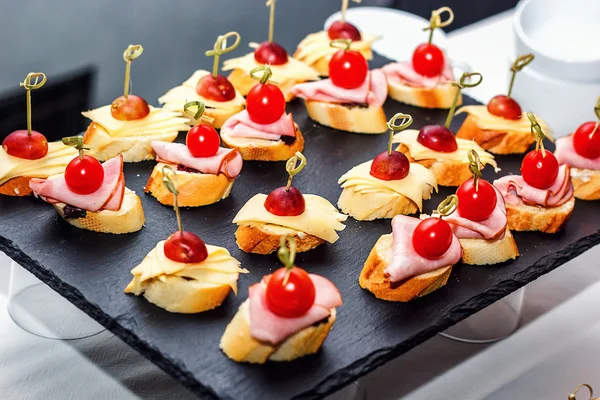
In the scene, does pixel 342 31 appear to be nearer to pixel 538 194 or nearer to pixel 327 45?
pixel 327 45

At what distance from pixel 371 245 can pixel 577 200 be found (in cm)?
92

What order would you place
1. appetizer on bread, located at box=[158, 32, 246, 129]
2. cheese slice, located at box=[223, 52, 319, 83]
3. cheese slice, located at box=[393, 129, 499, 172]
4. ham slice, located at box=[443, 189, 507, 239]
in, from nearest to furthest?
ham slice, located at box=[443, 189, 507, 239] < cheese slice, located at box=[393, 129, 499, 172] < appetizer on bread, located at box=[158, 32, 246, 129] < cheese slice, located at box=[223, 52, 319, 83]

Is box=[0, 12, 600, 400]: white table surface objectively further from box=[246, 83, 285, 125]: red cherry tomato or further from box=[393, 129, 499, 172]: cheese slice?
box=[246, 83, 285, 125]: red cherry tomato

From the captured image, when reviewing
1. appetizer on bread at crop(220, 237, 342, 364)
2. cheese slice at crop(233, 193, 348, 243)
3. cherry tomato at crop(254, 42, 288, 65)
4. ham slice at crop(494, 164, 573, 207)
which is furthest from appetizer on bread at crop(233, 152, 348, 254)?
cherry tomato at crop(254, 42, 288, 65)

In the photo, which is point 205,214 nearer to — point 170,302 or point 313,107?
point 170,302

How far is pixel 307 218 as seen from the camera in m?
3.13

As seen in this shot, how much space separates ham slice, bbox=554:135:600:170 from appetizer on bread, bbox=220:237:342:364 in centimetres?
137

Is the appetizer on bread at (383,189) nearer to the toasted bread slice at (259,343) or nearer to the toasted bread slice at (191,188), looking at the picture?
the toasted bread slice at (191,188)

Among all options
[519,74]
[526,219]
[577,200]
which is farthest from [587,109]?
[526,219]

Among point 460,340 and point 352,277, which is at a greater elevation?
point 352,277

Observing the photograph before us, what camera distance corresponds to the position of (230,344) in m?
2.65

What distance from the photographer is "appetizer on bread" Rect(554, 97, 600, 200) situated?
11.9 ft

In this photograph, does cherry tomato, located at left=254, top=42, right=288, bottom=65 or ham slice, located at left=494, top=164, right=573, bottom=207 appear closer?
ham slice, located at left=494, top=164, right=573, bottom=207

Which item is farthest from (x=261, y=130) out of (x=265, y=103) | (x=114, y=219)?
(x=114, y=219)
